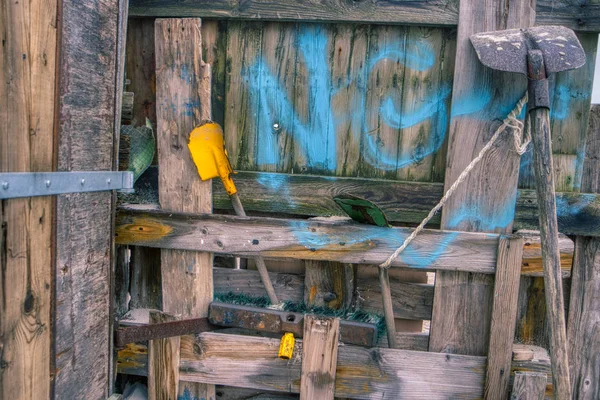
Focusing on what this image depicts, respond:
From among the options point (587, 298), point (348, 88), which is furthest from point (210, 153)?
point (587, 298)

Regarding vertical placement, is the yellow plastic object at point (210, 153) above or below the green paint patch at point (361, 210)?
above

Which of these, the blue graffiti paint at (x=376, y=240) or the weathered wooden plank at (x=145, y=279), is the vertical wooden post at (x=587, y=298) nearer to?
the blue graffiti paint at (x=376, y=240)

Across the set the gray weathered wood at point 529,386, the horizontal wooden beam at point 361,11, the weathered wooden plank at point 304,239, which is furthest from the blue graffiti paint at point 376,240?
the horizontal wooden beam at point 361,11

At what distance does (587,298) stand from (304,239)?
1.28 meters

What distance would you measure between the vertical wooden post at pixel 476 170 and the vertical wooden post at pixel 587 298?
1.28 feet

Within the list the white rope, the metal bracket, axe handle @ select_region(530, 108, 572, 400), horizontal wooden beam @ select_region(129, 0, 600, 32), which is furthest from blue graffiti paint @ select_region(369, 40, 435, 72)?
the metal bracket

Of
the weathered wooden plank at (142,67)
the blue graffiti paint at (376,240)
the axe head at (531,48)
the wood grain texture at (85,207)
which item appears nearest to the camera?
the wood grain texture at (85,207)

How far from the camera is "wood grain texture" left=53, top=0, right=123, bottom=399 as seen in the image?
63.2 inches

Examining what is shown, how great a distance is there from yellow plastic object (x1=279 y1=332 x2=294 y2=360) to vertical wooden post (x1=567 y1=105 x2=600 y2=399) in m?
1.23

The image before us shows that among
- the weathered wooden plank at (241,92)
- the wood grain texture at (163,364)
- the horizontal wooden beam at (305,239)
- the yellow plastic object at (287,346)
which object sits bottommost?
the wood grain texture at (163,364)

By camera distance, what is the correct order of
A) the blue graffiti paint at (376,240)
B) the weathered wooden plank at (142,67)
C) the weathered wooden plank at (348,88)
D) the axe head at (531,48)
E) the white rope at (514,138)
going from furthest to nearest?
the weathered wooden plank at (142,67) < the weathered wooden plank at (348,88) < the blue graffiti paint at (376,240) < the white rope at (514,138) < the axe head at (531,48)

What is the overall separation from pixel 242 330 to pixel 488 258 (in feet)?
3.80

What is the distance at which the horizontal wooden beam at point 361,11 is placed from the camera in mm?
2021

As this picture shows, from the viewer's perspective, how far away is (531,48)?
183cm
